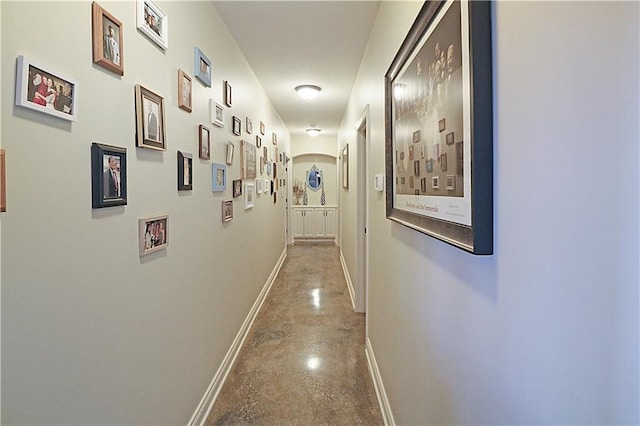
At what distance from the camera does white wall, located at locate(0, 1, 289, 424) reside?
789 millimetres

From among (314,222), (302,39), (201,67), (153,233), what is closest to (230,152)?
(201,67)

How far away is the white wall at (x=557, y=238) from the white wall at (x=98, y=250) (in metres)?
A: 1.09

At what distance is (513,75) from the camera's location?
69cm

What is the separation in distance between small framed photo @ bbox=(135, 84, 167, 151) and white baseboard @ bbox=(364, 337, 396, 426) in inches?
70.1

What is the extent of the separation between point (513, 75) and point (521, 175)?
0.68 feet

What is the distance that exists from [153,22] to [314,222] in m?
6.99

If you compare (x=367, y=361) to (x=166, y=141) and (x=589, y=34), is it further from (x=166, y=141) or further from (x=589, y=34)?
(x=589, y=34)

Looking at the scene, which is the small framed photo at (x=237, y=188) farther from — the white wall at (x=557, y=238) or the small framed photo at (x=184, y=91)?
the white wall at (x=557, y=238)

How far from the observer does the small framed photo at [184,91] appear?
1.63 meters

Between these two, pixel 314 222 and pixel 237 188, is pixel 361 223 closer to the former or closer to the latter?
pixel 237 188

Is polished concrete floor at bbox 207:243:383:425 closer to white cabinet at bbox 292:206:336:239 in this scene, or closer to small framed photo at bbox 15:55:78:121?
small framed photo at bbox 15:55:78:121

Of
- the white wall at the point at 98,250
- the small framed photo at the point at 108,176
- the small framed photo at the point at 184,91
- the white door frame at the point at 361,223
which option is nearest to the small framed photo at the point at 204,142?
the white wall at the point at 98,250

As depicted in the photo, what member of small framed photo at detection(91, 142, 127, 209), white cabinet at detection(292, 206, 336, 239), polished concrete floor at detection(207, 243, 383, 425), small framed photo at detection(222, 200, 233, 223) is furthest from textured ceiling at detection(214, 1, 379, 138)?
white cabinet at detection(292, 206, 336, 239)

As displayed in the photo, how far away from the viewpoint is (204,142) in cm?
194
